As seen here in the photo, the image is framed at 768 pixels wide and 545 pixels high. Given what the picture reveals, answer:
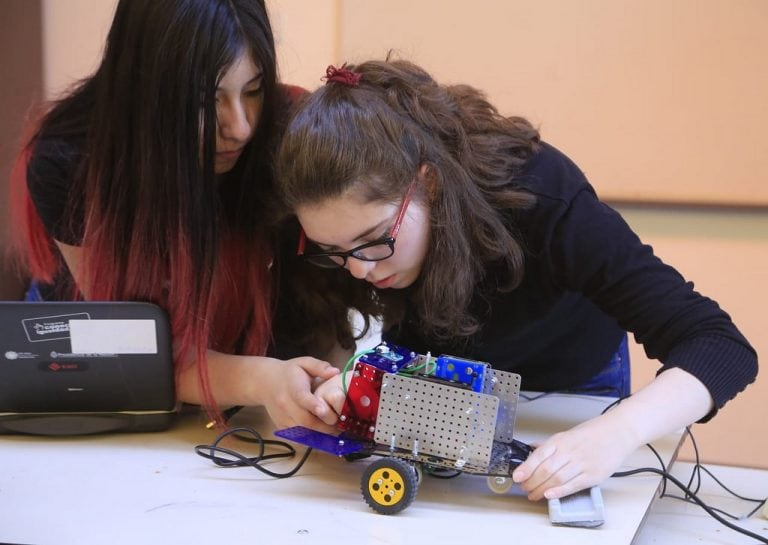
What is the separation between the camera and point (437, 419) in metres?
0.94

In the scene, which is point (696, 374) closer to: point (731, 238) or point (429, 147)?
point (429, 147)

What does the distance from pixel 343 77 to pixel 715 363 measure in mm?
595

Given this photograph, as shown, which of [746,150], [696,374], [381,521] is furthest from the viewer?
[746,150]

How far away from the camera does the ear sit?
1079mm

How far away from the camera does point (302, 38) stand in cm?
227

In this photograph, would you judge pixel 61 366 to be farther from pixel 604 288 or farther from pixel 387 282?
pixel 604 288

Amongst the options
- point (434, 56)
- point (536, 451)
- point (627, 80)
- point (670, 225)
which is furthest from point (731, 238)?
point (536, 451)

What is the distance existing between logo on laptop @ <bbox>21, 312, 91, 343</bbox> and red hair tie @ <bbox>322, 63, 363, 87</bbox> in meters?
0.46

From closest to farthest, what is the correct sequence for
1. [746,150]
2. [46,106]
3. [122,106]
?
[122,106]
[46,106]
[746,150]

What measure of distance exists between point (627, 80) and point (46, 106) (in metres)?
1.34

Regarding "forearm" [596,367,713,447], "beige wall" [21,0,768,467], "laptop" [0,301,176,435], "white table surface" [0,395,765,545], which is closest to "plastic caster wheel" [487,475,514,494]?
"white table surface" [0,395,765,545]

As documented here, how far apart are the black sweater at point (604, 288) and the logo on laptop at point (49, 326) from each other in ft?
1.62

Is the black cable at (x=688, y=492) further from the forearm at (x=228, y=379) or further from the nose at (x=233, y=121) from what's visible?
the nose at (x=233, y=121)

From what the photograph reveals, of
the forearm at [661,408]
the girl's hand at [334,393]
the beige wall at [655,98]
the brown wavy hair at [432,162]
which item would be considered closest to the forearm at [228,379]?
the girl's hand at [334,393]
